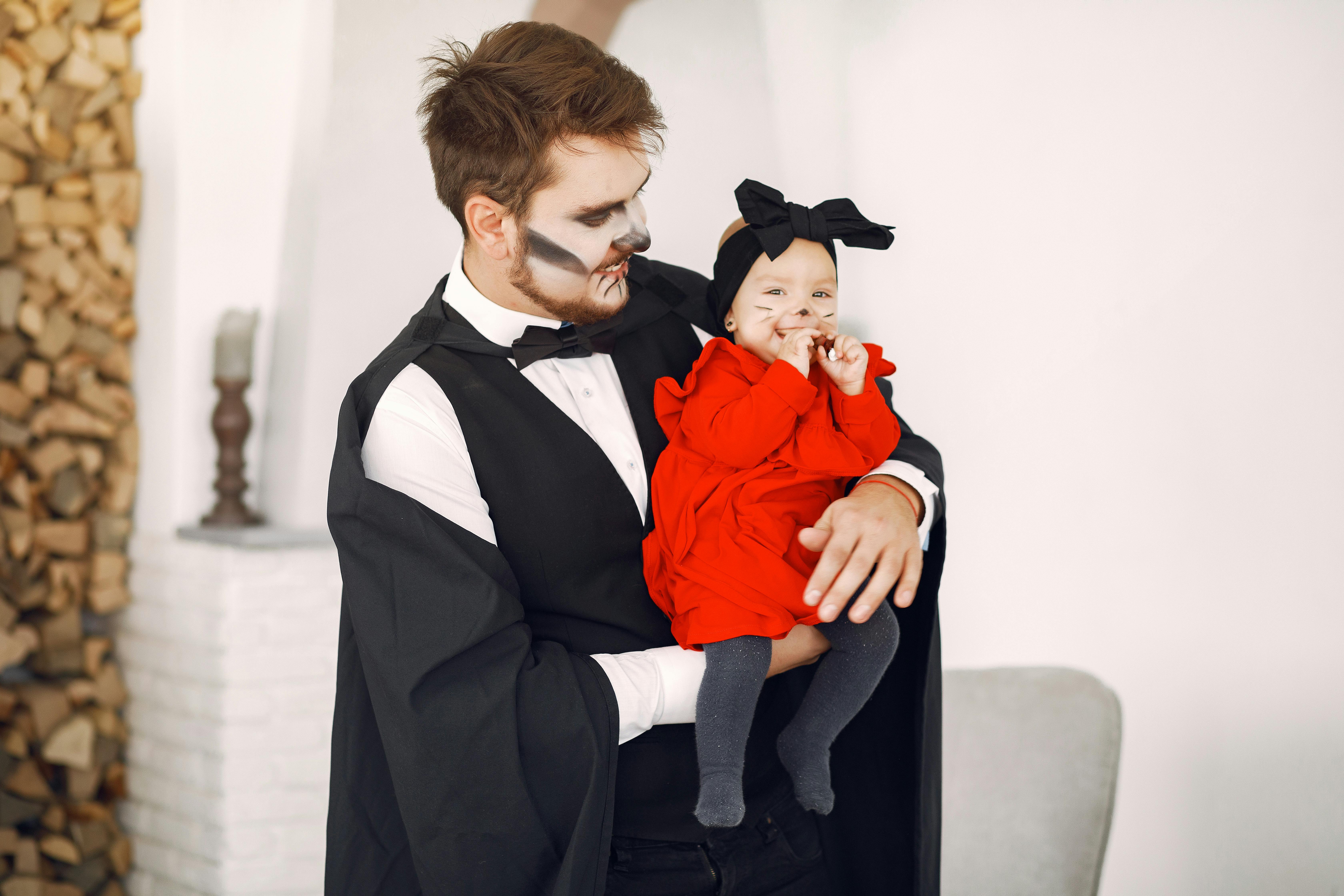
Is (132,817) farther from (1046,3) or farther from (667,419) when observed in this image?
(1046,3)

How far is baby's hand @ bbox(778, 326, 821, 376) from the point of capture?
1.29 meters

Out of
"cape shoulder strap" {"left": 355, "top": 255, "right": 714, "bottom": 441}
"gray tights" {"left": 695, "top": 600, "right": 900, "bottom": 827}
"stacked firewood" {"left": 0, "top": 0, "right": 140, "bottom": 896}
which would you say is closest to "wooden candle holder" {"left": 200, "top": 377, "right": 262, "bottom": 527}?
"stacked firewood" {"left": 0, "top": 0, "right": 140, "bottom": 896}

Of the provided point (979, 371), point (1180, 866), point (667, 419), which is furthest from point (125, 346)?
point (1180, 866)

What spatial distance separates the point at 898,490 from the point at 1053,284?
1.14 m

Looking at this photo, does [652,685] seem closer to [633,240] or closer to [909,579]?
[909,579]

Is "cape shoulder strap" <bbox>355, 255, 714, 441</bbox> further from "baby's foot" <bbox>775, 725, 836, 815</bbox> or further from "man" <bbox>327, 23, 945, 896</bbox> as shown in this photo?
"baby's foot" <bbox>775, 725, 836, 815</bbox>

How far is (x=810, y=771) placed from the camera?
4.30 feet

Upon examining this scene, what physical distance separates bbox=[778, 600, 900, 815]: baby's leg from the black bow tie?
507 mm

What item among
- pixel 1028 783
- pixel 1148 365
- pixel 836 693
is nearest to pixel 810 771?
pixel 836 693

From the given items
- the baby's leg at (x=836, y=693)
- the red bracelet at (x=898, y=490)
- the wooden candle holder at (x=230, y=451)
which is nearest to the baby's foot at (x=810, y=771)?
the baby's leg at (x=836, y=693)

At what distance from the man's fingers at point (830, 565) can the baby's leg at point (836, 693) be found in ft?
0.41

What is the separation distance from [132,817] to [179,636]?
Answer: 23.4 inches

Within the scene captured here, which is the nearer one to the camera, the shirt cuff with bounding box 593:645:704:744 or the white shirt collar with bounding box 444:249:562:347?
the shirt cuff with bounding box 593:645:704:744

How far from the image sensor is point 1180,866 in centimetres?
216
